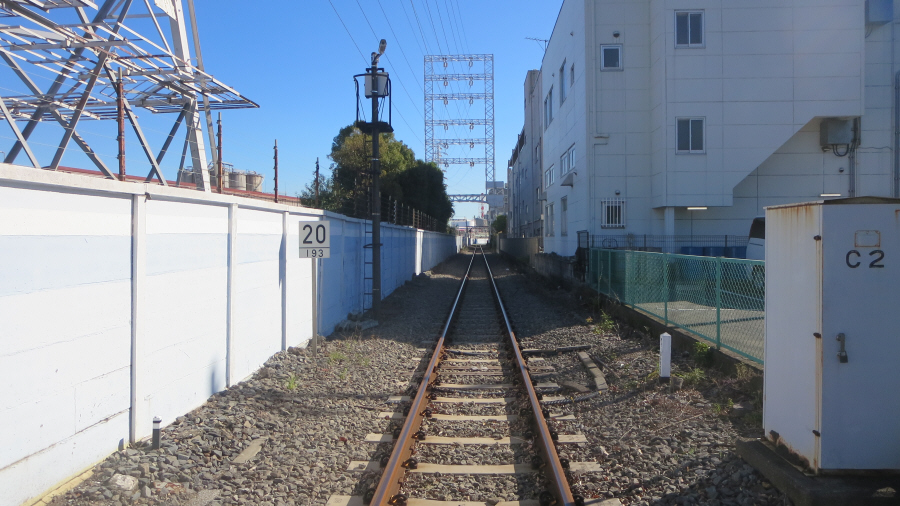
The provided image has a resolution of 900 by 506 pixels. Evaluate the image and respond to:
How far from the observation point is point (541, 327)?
13188 mm

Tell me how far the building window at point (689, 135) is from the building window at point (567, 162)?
4.77 m

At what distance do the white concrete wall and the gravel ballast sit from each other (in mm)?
326

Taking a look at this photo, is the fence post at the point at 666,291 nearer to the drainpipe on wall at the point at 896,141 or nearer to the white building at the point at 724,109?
the white building at the point at 724,109

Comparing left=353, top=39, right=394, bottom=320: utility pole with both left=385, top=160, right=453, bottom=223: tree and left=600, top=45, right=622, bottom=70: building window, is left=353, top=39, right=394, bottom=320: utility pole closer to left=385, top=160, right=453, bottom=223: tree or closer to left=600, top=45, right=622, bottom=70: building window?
left=600, top=45, right=622, bottom=70: building window

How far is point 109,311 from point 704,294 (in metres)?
7.90

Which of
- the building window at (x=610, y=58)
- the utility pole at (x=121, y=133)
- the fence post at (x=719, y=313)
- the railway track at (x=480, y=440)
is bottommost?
the railway track at (x=480, y=440)

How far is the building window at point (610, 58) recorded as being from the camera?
21953 mm

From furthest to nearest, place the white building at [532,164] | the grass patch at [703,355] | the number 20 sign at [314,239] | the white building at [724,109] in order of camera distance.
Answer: the white building at [532,164], the white building at [724,109], the number 20 sign at [314,239], the grass patch at [703,355]

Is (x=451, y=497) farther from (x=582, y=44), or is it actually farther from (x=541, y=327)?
(x=582, y=44)

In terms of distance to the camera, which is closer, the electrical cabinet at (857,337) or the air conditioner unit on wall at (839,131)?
the electrical cabinet at (857,337)

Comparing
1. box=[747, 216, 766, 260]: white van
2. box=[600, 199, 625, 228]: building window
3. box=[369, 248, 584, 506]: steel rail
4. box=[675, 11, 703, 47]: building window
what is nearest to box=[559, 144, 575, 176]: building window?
box=[600, 199, 625, 228]: building window

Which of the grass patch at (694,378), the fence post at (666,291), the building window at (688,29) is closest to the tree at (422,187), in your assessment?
the building window at (688,29)

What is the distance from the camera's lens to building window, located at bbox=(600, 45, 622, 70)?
21953mm

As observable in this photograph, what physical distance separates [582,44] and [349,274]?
1363cm
